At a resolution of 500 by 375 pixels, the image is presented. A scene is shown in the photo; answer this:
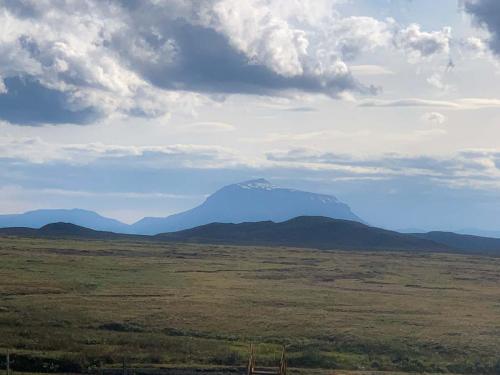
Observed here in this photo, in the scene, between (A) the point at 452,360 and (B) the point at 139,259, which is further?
(B) the point at 139,259

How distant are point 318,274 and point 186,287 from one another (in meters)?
38.8

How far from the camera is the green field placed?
1839 inches

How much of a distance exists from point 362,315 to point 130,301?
24.1m

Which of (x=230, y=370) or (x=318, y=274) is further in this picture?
(x=318, y=274)

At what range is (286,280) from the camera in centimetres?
11156

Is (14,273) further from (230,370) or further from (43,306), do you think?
(230,370)

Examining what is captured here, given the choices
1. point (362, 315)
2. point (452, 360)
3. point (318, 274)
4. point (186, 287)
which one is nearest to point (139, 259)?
point (318, 274)

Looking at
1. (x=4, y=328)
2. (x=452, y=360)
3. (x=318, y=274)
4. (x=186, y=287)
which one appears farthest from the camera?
(x=318, y=274)

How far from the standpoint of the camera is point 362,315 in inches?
2751

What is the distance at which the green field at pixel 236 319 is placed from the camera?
46719 millimetres

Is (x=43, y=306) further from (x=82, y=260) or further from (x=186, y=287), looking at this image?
(x=82, y=260)

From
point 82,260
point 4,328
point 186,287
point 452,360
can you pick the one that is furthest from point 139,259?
point 452,360

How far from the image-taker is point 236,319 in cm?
6338

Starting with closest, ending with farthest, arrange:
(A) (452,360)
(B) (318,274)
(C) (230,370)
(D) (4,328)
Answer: (C) (230,370), (A) (452,360), (D) (4,328), (B) (318,274)
